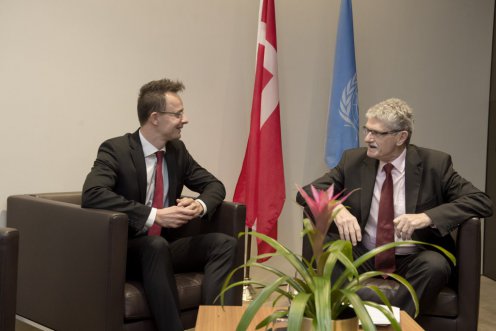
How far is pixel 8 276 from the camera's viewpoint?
7.06 ft

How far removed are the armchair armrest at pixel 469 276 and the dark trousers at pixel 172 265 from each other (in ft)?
3.57

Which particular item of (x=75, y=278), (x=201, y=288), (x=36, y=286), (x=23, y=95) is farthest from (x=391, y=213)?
(x=23, y=95)

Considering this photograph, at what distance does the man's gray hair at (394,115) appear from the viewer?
3.33 m

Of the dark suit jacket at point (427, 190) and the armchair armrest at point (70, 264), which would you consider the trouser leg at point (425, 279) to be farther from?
the armchair armrest at point (70, 264)

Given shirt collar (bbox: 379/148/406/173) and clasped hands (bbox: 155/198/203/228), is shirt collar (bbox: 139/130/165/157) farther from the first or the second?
shirt collar (bbox: 379/148/406/173)

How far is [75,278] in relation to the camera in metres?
2.92

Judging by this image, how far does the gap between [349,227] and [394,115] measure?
0.65m

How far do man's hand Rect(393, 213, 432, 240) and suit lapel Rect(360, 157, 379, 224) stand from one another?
0.85 ft

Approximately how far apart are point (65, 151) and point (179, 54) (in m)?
0.97

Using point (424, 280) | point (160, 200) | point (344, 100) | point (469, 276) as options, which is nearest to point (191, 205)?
point (160, 200)

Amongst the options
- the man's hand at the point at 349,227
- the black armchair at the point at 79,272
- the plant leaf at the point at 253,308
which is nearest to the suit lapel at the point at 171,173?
the black armchair at the point at 79,272

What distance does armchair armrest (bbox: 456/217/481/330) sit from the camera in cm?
302

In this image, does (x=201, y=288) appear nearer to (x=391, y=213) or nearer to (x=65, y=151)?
(x=391, y=213)

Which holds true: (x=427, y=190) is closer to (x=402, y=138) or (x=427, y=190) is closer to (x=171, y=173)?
(x=402, y=138)
